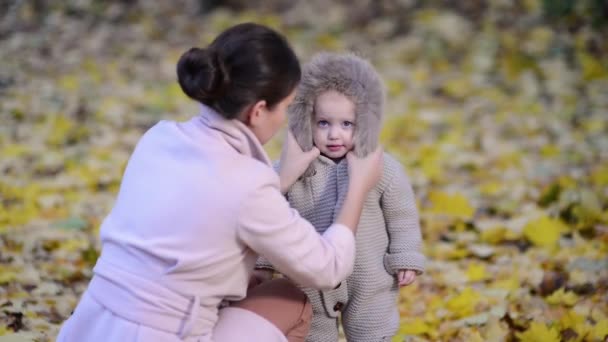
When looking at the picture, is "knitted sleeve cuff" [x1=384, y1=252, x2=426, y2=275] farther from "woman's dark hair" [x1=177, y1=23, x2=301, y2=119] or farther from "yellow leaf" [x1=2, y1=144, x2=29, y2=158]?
"yellow leaf" [x1=2, y1=144, x2=29, y2=158]

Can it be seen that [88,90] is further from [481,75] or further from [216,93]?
[216,93]

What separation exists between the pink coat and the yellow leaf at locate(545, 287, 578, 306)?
1.36m

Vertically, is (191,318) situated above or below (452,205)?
above

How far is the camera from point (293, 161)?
2.28 metres

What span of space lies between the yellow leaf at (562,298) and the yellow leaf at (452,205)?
3.50ft

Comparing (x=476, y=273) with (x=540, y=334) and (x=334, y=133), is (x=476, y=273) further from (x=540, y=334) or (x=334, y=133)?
(x=334, y=133)

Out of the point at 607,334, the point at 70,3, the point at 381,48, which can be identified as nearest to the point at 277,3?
the point at 381,48

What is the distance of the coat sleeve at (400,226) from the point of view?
91.3 inches

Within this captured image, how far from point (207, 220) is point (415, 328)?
1.26 meters

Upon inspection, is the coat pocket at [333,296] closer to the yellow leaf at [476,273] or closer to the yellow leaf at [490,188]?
the yellow leaf at [476,273]

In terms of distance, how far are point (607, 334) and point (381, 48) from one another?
5256mm

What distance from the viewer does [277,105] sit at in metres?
2.00

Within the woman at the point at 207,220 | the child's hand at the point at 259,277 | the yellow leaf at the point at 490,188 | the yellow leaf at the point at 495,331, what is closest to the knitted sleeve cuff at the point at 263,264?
the child's hand at the point at 259,277

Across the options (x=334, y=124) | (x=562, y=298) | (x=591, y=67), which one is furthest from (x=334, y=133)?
(x=591, y=67)
